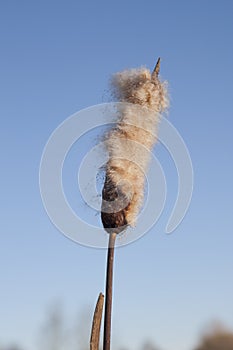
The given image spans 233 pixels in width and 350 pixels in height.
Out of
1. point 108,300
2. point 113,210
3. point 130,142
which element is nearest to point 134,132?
point 130,142

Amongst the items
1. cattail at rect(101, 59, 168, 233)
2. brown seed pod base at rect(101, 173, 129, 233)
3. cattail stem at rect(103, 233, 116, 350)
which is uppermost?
cattail at rect(101, 59, 168, 233)

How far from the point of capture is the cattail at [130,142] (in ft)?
35.1

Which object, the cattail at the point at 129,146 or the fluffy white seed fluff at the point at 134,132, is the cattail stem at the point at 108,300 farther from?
the fluffy white seed fluff at the point at 134,132

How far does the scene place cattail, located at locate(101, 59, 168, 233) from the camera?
10.7 m

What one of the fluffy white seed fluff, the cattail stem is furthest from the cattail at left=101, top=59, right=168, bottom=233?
the cattail stem

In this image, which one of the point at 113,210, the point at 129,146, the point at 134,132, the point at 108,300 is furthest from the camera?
the point at 134,132

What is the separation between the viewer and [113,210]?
34.8ft

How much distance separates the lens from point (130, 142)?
11.2 m

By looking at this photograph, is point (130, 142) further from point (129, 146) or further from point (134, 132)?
point (134, 132)

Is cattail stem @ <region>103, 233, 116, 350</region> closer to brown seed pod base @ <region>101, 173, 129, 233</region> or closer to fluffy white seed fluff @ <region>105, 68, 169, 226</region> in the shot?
brown seed pod base @ <region>101, 173, 129, 233</region>

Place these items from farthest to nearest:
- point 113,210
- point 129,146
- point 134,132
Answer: point 134,132 → point 129,146 → point 113,210

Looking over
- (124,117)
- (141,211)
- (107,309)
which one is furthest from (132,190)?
(107,309)

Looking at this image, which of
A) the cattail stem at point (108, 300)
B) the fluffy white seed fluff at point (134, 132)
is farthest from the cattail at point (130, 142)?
the cattail stem at point (108, 300)

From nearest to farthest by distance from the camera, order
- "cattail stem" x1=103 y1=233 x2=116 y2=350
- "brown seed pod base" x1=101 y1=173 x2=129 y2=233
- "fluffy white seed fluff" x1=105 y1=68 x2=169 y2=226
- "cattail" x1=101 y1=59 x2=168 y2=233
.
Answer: "cattail stem" x1=103 y1=233 x2=116 y2=350 < "brown seed pod base" x1=101 y1=173 x2=129 y2=233 < "cattail" x1=101 y1=59 x2=168 y2=233 < "fluffy white seed fluff" x1=105 y1=68 x2=169 y2=226
